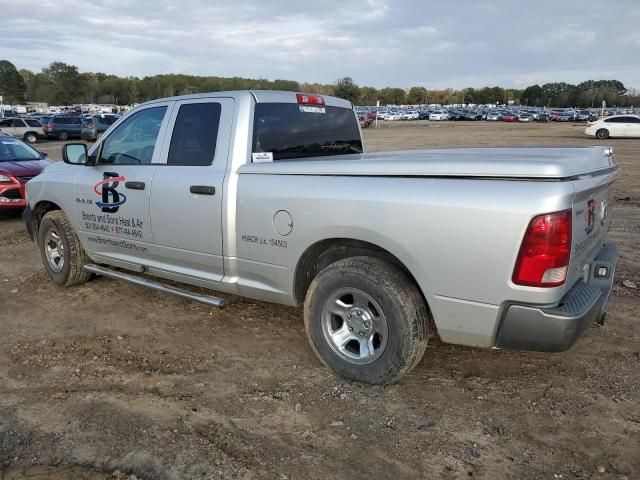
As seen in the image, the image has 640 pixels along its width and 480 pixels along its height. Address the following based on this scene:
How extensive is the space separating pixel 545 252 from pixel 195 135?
2.81m

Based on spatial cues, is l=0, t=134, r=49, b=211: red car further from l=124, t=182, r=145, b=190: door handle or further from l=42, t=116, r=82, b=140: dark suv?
l=42, t=116, r=82, b=140: dark suv

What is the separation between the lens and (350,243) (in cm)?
360

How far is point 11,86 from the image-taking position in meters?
125

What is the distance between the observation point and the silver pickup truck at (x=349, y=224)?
290 cm

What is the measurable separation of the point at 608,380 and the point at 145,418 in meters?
3.03

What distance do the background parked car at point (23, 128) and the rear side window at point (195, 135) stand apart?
3311 centimetres

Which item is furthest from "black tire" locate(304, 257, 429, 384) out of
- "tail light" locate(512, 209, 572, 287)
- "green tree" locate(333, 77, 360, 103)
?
"green tree" locate(333, 77, 360, 103)

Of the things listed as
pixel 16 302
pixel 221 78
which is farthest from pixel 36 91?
pixel 16 302

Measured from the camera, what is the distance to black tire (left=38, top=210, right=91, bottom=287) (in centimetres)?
559

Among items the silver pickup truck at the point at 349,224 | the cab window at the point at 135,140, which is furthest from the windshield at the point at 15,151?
the cab window at the point at 135,140

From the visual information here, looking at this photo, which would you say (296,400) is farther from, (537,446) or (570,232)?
(570,232)

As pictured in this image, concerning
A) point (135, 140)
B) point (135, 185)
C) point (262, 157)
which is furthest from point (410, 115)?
point (262, 157)

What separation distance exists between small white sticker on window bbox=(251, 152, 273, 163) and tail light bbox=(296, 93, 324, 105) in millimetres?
685

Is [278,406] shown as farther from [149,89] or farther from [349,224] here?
Answer: [149,89]
